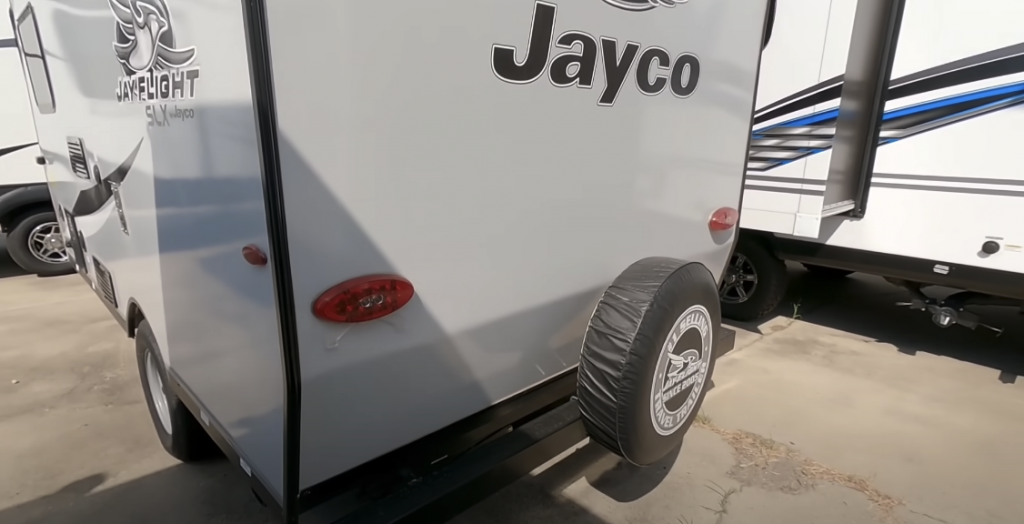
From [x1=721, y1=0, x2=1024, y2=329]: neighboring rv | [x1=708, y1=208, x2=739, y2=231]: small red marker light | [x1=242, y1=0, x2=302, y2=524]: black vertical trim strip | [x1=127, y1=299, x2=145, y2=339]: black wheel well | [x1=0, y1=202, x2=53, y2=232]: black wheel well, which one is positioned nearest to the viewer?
[x1=242, y1=0, x2=302, y2=524]: black vertical trim strip

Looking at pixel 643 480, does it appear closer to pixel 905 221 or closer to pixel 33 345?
pixel 905 221

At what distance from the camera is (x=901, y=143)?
3955mm

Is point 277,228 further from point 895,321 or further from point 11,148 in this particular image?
point 11,148

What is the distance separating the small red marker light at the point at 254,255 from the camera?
1.49 meters

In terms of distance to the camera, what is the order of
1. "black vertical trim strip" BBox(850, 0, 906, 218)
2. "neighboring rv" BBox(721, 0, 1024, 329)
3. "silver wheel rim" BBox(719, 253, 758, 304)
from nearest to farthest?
"neighboring rv" BBox(721, 0, 1024, 329), "black vertical trim strip" BBox(850, 0, 906, 218), "silver wheel rim" BBox(719, 253, 758, 304)

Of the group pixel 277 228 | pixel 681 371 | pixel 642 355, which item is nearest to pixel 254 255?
pixel 277 228

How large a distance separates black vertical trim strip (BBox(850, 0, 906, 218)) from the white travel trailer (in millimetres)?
1778

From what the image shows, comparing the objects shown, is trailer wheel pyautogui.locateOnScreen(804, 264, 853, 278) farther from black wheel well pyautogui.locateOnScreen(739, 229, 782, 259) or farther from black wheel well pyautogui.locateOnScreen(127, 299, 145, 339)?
black wheel well pyautogui.locateOnScreen(127, 299, 145, 339)

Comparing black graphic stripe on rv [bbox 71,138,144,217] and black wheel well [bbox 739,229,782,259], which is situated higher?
black graphic stripe on rv [bbox 71,138,144,217]

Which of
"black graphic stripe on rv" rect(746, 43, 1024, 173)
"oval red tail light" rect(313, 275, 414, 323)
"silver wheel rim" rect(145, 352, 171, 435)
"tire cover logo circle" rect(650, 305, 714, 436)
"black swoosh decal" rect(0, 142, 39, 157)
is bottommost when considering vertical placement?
"silver wheel rim" rect(145, 352, 171, 435)

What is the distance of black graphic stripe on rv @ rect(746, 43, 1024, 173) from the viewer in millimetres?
3506

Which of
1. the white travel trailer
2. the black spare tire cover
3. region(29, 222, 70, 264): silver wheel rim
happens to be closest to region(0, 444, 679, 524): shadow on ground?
the white travel trailer

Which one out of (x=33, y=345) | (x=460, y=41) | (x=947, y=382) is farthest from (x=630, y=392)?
(x=33, y=345)

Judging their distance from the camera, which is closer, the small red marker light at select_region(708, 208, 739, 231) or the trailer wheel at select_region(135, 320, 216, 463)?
the trailer wheel at select_region(135, 320, 216, 463)
